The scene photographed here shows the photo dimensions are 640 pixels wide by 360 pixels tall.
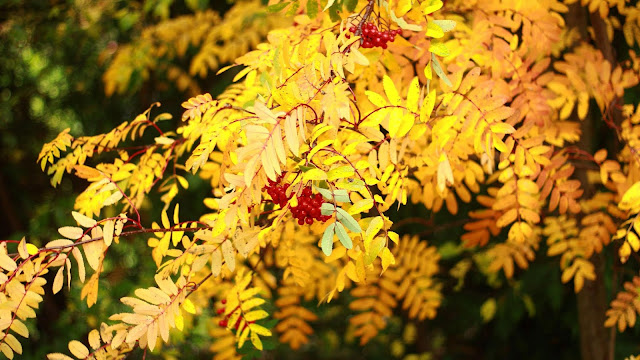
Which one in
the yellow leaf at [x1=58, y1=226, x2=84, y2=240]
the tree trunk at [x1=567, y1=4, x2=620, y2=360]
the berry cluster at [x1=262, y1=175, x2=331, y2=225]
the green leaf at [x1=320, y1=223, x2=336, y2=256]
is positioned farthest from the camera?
the tree trunk at [x1=567, y1=4, x2=620, y2=360]

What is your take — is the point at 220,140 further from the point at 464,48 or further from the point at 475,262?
the point at 475,262

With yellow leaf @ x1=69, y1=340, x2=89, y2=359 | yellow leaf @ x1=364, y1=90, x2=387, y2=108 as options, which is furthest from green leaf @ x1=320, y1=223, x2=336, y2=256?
yellow leaf @ x1=69, y1=340, x2=89, y2=359

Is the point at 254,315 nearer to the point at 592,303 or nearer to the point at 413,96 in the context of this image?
the point at 413,96

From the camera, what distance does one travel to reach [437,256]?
2.65m

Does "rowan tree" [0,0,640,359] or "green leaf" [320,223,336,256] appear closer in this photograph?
"green leaf" [320,223,336,256]

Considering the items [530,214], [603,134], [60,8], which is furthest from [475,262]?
[60,8]

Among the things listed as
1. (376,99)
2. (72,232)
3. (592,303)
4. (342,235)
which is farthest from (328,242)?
(592,303)

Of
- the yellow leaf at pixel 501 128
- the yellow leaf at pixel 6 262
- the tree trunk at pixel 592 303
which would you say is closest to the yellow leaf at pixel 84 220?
the yellow leaf at pixel 6 262

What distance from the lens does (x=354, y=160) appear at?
1.47m

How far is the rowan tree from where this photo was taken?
1.20m

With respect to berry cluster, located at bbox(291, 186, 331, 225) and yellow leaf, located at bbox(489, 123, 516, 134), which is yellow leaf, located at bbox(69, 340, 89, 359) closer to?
berry cluster, located at bbox(291, 186, 331, 225)

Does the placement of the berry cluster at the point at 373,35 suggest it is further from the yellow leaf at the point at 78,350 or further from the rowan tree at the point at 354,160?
the yellow leaf at the point at 78,350

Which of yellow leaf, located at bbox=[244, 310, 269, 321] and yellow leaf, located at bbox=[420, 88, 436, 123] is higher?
yellow leaf, located at bbox=[420, 88, 436, 123]

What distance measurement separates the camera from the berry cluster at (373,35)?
1302 millimetres
